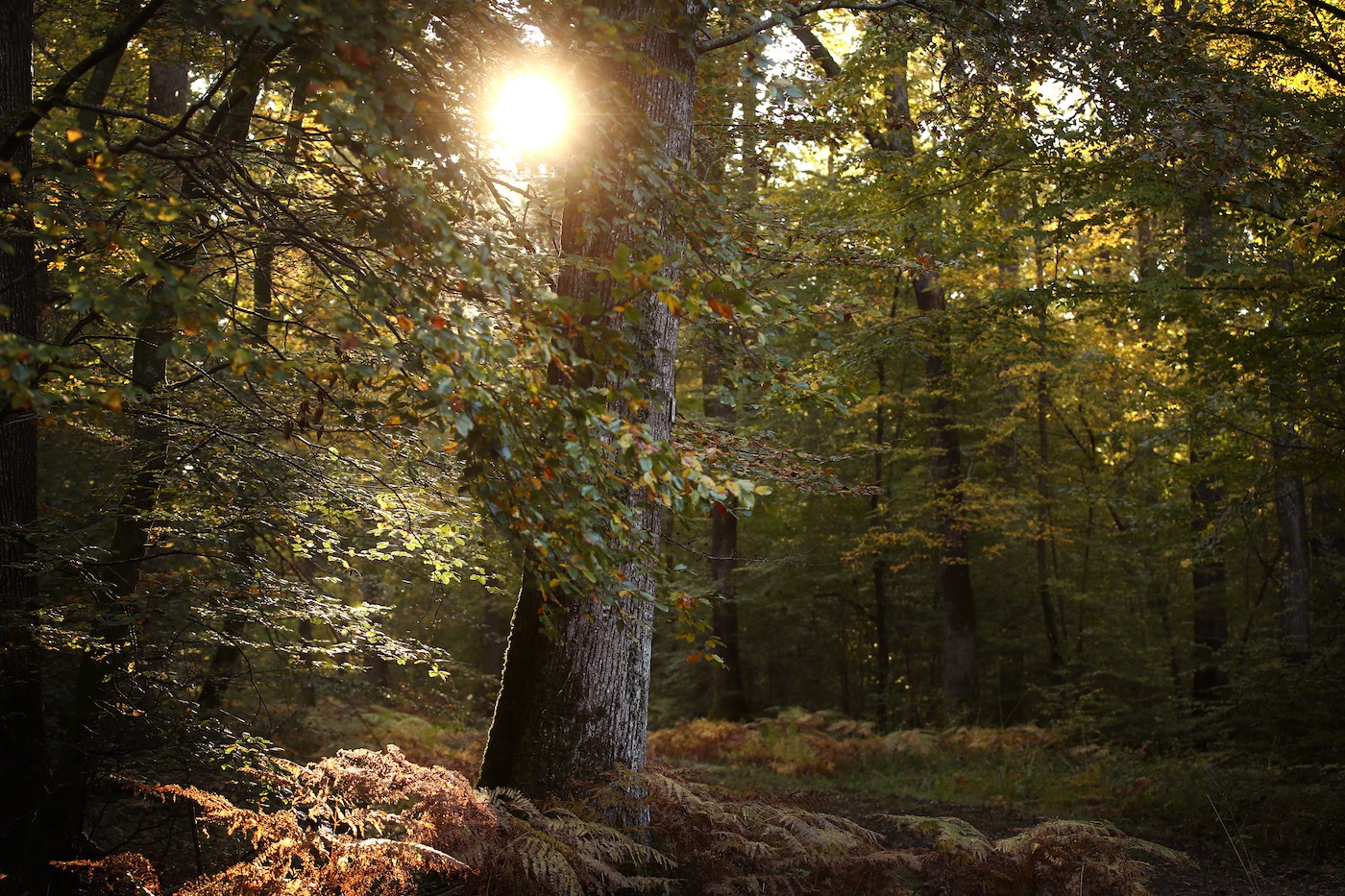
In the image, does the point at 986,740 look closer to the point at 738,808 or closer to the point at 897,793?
the point at 897,793

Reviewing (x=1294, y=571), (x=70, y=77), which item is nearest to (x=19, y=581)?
(x=70, y=77)

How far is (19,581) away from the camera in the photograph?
496 cm

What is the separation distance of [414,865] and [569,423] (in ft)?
6.37

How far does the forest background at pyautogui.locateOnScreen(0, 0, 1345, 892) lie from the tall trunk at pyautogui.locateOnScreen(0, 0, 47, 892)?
0.08 feet

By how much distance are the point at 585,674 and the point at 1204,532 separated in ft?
25.6

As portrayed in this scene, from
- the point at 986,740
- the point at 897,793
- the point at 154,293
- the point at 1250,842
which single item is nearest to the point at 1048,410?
the point at 986,740

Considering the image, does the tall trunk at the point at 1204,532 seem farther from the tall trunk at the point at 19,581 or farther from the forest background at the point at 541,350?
the tall trunk at the point at 19,581

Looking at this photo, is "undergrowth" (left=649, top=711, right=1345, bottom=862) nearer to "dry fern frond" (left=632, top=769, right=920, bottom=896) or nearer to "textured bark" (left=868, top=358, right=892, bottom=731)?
"textured bark" (left=868, top=358, right=892, bottom=731)

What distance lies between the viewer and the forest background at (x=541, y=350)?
318 centimetres

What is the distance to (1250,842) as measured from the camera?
7.48 meters

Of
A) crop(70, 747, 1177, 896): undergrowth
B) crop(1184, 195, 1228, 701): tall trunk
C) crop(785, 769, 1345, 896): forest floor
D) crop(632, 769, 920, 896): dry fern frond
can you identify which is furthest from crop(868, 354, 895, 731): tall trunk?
crop(632, 769, 920, 896): dry fern frond

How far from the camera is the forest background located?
10.4 feet

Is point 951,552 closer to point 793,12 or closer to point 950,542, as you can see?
point 950,542

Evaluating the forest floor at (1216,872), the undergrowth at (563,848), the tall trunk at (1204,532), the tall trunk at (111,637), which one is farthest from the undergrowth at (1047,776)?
the tall trunk at (111,637)
